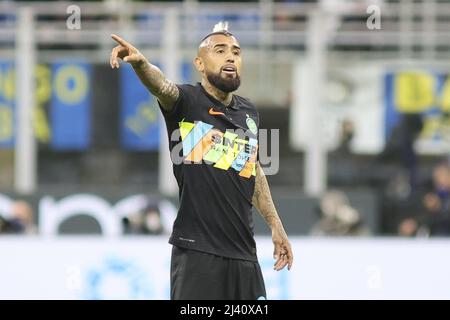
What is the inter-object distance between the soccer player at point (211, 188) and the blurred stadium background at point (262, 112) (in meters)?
6.97

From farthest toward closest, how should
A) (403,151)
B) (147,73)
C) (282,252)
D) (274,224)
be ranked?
1. (403,151)
2. (274,224)
3. (282,252)
4. (147,73)

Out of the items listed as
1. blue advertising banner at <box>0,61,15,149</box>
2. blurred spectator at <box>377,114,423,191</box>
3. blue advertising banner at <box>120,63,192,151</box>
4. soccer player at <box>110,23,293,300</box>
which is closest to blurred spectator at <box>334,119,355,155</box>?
blurred spectator at <box>377,114,423,191</box>

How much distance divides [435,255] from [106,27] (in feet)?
18.8

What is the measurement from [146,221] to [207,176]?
7.35 metres

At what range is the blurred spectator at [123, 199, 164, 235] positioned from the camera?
1363 cm

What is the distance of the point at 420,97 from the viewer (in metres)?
16.0

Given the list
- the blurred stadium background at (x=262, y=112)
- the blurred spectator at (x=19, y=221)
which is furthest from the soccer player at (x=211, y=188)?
the blurred spectator at (x=19, y=221)

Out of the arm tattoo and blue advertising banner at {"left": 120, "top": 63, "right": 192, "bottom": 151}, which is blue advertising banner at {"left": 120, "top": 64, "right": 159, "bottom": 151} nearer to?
blue advertising banner at {"left": 120, "top": 63, "right": 192, "bottom": 151}

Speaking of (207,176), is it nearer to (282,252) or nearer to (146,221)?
(282,252)

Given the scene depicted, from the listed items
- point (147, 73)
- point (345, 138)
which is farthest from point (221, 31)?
point (345, 138)

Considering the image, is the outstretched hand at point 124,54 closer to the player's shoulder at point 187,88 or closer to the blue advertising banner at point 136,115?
the player's shoulder at point 187,88

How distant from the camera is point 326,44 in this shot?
15820 mm

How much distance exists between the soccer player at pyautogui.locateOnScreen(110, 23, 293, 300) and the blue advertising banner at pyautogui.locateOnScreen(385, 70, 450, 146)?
955 cm

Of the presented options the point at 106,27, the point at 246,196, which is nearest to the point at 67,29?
the point at 106,27
